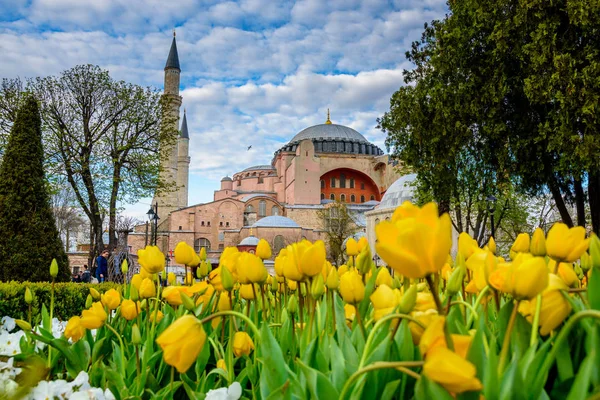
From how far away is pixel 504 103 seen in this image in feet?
43.2

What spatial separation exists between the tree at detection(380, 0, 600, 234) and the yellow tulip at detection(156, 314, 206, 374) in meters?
11.0

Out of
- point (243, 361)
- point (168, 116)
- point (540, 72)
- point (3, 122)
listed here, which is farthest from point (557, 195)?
point (3, 122)

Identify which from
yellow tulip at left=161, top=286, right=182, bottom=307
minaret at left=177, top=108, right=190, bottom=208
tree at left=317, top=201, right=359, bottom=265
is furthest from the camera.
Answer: minaret at left=177, top=108, right=190, bottom=208

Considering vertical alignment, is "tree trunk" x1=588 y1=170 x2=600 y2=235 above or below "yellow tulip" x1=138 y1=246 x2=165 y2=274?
above

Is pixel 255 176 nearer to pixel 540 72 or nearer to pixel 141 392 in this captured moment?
pixel 540 72

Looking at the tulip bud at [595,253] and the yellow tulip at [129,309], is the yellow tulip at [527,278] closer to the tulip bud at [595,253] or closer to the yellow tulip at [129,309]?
the tulip bud at [595,253]

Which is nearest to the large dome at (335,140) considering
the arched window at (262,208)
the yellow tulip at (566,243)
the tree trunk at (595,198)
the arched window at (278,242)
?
the arched window at (262,208)

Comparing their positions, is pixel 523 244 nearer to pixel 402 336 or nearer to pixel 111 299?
pixel 402 336

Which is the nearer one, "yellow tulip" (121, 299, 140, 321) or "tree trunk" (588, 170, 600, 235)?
"yellow tulip" (121, 299, 140, 321)

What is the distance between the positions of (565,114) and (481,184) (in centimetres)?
496

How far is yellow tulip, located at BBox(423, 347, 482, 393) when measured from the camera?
0.77 metres

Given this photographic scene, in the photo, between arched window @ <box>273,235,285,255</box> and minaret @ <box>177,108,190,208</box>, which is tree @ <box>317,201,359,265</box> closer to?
arched window @ <box>273,235,285,255</box>

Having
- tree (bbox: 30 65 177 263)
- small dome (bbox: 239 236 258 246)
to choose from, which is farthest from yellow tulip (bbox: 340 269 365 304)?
small dome (bbox: 239 236 258 246)

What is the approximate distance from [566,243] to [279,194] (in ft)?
174
